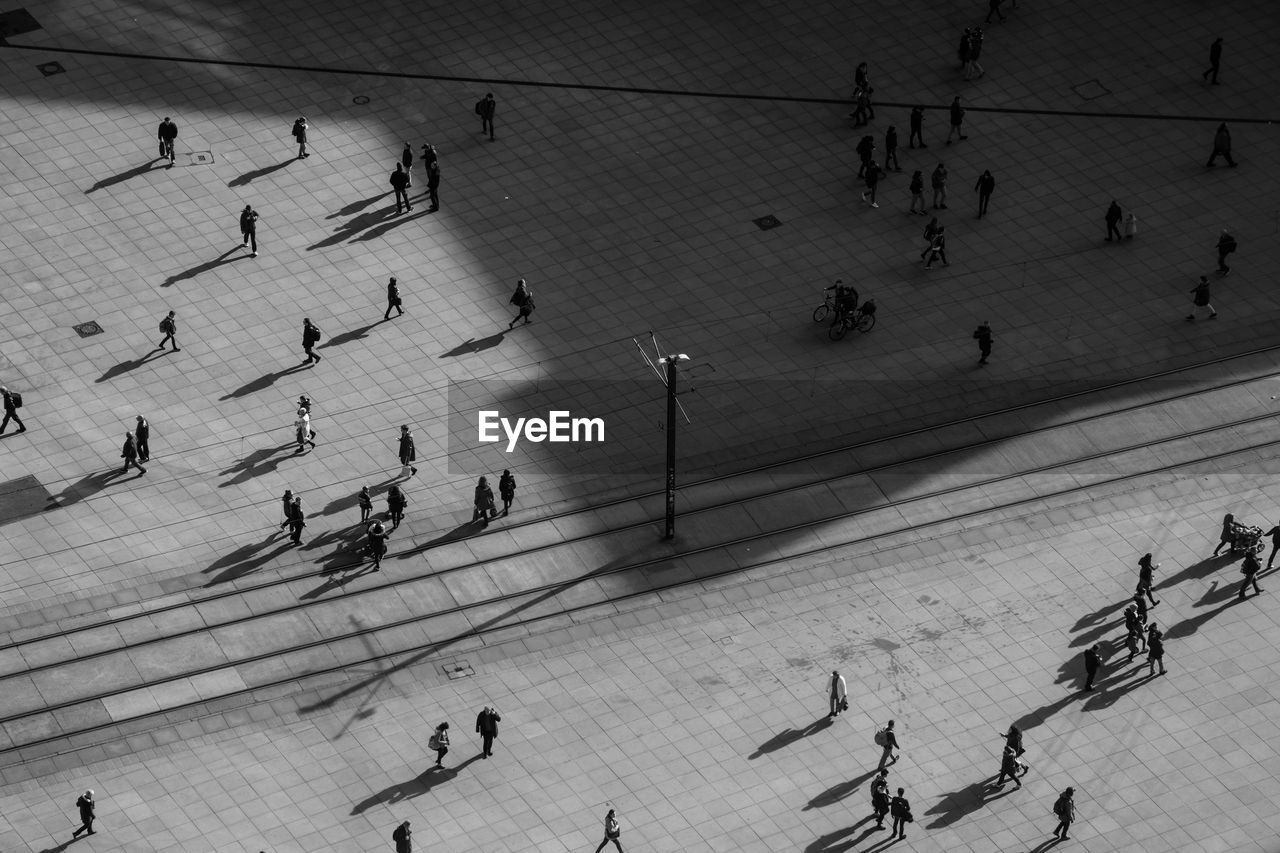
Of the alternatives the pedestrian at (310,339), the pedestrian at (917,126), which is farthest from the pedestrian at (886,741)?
the pedestrian at (917,126)

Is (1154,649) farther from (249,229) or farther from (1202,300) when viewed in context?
(249,229)

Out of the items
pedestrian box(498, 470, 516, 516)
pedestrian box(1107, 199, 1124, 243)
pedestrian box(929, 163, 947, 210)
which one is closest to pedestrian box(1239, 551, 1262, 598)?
pedestrian box(1107, 199, 1124, 243)

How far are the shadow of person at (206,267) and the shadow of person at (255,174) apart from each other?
3889mm

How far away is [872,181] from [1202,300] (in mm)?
13166

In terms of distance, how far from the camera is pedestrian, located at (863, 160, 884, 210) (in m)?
98.1

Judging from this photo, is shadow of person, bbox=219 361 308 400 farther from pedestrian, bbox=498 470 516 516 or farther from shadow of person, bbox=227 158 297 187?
shadow of person, bbox=227 158 297 187

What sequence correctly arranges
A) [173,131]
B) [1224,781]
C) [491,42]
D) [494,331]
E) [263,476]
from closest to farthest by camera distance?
[1224,781] < [263,476] < [494,331] < [173,131] < [491,42]

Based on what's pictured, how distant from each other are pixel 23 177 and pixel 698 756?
37432 mm

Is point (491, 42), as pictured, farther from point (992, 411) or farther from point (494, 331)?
point (992, 411)

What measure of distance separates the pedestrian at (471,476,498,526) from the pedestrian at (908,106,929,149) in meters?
25.9

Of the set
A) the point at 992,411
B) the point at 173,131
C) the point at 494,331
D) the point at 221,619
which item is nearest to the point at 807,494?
the point at 992,411

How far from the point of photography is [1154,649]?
262 ft

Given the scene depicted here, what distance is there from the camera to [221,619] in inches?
3187

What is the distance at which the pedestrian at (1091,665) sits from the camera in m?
79.1
